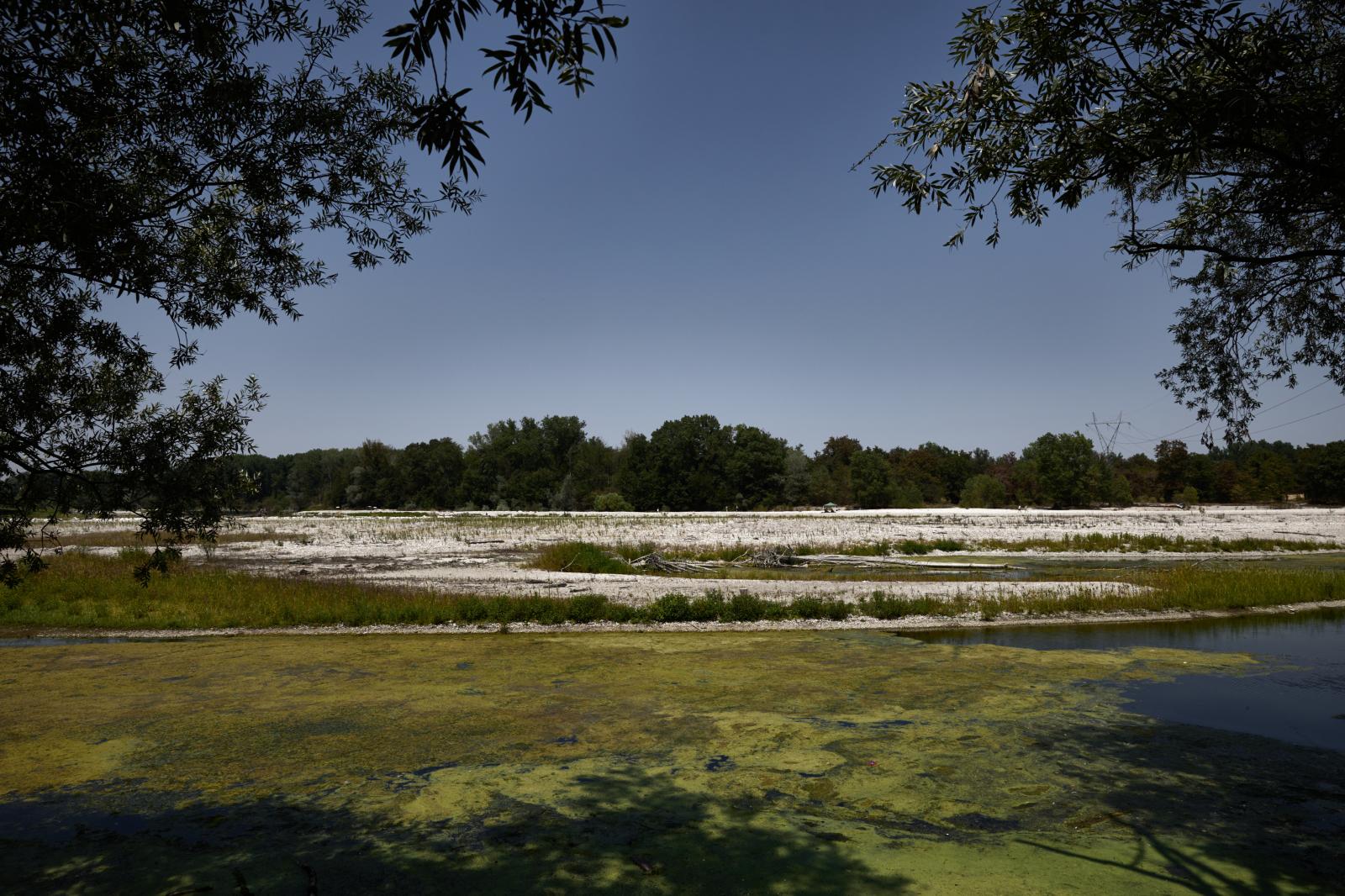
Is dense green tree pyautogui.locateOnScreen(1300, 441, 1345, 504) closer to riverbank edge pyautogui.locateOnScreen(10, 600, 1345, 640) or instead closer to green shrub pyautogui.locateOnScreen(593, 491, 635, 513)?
green shrub pyautogui.locateOnScreen(593, 491, 635, 513)

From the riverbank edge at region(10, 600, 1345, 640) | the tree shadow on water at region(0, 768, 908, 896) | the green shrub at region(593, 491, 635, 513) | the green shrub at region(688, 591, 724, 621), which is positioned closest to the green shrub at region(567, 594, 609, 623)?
the riverbank edge at region(10, 600, 1345, 640)

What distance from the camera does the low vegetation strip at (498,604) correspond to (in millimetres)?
17250

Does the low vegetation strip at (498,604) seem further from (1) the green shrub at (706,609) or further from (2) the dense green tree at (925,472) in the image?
(2) the dense green tree at (925,472)

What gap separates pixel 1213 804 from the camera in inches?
242

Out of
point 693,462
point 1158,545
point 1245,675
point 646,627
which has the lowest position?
point 646,627

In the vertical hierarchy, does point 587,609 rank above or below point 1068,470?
below

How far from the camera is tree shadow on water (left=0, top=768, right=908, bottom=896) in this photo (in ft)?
15.8

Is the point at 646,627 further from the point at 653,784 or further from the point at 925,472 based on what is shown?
the point at 925,472

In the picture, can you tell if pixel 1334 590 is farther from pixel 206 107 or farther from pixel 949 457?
pixel 949 457

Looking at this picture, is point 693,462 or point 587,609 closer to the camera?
point 587,609

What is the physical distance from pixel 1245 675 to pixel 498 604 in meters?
14.9

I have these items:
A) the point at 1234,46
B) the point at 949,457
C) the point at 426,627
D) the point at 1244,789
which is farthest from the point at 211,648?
the point at 949,457

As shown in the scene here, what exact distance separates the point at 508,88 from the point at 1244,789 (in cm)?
831

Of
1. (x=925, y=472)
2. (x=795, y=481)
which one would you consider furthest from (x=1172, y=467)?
(x=795, y=481)
